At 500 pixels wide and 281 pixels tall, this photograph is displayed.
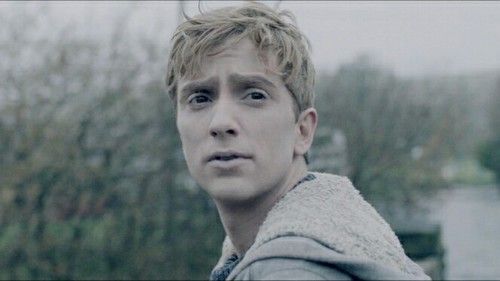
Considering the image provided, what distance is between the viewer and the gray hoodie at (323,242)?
5.88 feet

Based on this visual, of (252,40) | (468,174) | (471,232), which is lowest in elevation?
(471,232)

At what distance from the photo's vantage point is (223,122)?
2.05m

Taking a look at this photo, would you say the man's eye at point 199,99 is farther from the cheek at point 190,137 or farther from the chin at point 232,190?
the chin at point 232,190

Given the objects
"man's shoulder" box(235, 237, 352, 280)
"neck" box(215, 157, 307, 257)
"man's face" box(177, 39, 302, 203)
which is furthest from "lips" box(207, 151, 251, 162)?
"man's shoulder" box(235, 237, 352, 280)

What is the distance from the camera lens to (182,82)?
7.27 feet

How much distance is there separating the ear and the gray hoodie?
9 cm

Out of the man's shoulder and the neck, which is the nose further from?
the man's shoulder

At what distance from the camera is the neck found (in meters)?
2.15

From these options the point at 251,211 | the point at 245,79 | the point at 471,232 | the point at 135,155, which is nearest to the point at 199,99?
the point at 245,79

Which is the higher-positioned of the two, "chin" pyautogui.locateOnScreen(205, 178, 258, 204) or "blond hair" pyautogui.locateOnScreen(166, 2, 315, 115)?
"blond hair" pyautogui.locateOnScreen(166, 2, 315, 115)

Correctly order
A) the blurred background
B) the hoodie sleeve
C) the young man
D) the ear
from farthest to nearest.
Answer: the blurred background < the ear < the young man < the hoodie sleeve

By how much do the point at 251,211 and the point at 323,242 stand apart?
1.14ft

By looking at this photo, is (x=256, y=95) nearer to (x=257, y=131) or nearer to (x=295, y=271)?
(x=257, y=131)

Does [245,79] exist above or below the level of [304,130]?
above
